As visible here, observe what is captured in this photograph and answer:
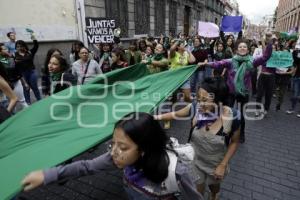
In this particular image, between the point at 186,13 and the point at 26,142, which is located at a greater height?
the point at 186,13

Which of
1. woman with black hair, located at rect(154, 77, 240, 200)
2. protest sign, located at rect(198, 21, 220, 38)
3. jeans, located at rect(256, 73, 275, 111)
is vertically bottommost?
jeans, located at rect(256, 73, 275, 111)

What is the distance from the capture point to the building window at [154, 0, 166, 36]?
17172mm

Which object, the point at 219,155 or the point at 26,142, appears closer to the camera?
the point at 26,142

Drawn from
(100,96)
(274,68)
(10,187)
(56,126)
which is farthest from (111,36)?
(10,187)

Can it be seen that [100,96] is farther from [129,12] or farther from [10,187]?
[129,12]

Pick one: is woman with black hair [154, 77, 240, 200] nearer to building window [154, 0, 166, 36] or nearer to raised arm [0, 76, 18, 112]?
raised arm [0, 76, 18, 112]

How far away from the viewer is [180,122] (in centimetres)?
579

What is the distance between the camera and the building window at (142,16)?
48.2 feet

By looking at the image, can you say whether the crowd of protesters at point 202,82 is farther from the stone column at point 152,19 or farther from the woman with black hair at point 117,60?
the stone column at point 152,19

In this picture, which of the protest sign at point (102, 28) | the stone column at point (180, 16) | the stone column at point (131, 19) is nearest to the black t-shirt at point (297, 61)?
the protest sign at point (102, 28)

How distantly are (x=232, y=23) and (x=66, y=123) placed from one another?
42.9 feet

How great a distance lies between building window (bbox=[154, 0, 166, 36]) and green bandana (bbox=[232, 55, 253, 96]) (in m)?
13.6

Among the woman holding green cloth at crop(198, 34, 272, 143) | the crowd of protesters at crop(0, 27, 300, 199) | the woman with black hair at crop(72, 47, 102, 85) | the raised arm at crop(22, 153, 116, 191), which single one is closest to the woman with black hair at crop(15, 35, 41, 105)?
the crowd of protesters at crop(0, 27, 300, 199)

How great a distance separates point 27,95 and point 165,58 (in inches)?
138
